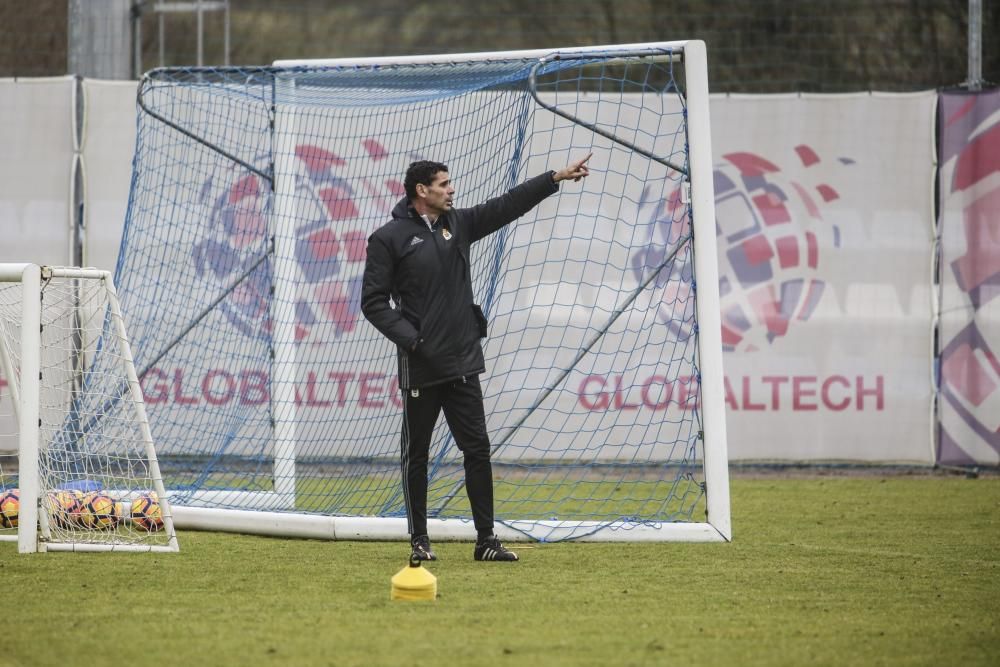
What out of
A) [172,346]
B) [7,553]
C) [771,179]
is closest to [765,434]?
[771,179]

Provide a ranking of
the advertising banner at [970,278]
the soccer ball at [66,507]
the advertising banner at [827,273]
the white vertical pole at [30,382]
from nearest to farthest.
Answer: the white vertical pole at [30,382] < the soccer ball at [66,507] < the advertising banner at [970,278] < the advertising banner at [827,273]

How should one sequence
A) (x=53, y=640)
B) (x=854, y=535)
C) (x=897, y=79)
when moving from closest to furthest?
(x=53, y=640), (x=854, y=535), (x=897, y=79)

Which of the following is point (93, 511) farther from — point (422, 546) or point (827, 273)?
point (827, 273)

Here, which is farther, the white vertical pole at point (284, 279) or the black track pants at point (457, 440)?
the white vertical pole at point (284, 279)

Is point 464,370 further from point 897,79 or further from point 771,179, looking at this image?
point 897,79

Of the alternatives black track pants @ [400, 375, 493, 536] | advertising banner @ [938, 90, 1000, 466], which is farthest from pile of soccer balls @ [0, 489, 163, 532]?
advertising banner @ [938, 90, 1000, 466]

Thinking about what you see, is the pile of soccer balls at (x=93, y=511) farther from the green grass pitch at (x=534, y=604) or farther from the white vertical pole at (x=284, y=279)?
the white vertical pole at (x=284, y=279)

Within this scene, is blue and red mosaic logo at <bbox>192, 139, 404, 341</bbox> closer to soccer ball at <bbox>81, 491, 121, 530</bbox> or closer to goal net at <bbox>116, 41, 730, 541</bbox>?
goal net at <bbox>116, 41, 730, 541</bbox>

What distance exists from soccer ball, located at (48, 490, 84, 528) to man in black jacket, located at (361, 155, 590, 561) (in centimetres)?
173

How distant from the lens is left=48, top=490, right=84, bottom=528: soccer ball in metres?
7.07

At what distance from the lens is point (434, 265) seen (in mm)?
6672

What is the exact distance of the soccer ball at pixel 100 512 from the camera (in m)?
7.30

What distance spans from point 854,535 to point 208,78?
5.80 meters

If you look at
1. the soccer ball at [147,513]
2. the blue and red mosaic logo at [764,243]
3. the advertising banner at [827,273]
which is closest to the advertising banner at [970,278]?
the advertising banner at [827,273]
